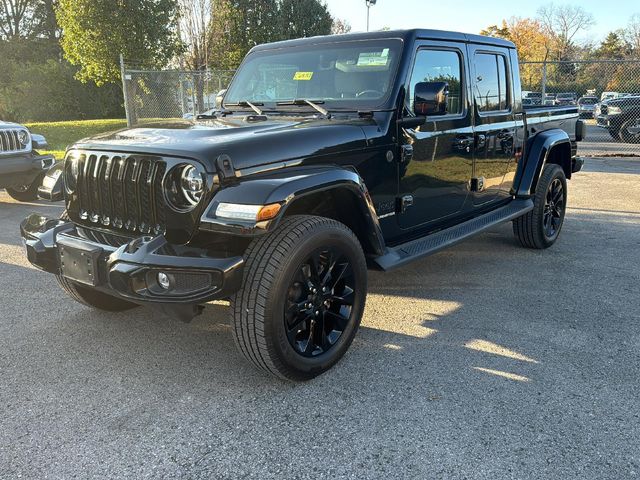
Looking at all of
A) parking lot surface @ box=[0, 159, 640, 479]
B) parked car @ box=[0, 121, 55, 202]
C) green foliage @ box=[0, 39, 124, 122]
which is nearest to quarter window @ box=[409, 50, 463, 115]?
parking lot surface @ box=[0, 159, 640, 479]

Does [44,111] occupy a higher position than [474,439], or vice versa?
[44,111]

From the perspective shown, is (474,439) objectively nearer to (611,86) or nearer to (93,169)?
(93,169)

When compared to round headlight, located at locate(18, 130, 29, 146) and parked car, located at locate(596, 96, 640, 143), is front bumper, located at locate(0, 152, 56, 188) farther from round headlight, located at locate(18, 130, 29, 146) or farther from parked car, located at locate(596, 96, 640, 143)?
parked car, located at locate(596, 96, 640, 143)

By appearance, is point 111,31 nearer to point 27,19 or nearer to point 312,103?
point 312,103

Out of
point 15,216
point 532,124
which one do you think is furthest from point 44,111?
point 532,124

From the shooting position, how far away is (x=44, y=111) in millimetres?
25047

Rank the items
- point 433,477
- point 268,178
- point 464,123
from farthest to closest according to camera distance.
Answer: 1. point 464,123
2. point 268,178
3. point 433,477

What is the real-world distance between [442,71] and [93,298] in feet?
9.68

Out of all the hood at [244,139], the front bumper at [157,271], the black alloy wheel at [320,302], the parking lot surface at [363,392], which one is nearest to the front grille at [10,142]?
the parking lot surface at [363,392]

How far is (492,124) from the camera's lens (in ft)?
15.1

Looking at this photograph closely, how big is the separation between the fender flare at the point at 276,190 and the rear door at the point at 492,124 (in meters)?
1.73

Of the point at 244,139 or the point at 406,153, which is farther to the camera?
the point at 406,153

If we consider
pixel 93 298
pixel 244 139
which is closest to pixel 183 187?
pixel 244 139

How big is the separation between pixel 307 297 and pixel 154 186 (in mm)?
983
